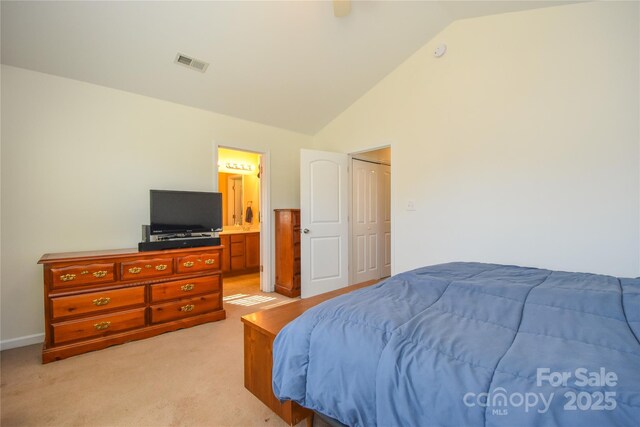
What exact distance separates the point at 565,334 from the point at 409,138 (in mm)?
2667

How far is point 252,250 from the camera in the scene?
16.9 ft

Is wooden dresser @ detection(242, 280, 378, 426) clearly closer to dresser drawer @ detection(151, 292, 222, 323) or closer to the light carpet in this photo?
the light carpet

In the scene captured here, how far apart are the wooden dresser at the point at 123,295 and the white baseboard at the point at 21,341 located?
54 cm

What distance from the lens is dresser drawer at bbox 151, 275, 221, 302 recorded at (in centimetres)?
266

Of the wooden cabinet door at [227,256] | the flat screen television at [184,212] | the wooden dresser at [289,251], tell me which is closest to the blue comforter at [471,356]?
the flat screen television at [184,212]

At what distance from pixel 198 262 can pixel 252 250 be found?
2.26m

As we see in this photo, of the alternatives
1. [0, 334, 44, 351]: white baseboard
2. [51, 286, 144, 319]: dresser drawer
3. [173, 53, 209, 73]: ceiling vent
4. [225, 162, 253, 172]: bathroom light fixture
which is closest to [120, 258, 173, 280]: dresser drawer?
[51, 286, 144, 319]: dresser drawer

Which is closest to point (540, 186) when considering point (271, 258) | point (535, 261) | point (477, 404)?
point (535, 261)

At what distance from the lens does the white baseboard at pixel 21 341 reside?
239 centimetres

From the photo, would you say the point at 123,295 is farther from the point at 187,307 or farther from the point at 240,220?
the point at 240,220

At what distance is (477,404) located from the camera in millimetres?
772

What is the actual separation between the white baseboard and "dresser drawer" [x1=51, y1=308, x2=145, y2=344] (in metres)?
0.56

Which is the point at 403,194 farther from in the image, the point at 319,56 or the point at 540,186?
the point at 319,56

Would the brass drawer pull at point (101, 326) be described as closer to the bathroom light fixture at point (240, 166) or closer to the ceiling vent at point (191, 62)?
the ceiling vent at point (191, 62)
